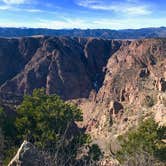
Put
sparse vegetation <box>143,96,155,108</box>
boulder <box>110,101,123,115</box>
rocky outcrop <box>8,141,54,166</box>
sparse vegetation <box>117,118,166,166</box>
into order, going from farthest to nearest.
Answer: boulder <box>110,101,123,115</box>, sparse vegetation <box>143,96,155,108</box>, sparse vegetation <box>117,118,166,166</box>, rocky outcrop <box>8,141,54,166</box>

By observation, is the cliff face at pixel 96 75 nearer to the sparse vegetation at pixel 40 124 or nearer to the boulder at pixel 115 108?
the boulder at pixel 115 108

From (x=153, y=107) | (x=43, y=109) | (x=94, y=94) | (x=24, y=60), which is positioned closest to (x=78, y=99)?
(x=94, y=94)

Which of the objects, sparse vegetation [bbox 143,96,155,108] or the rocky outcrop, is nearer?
the rocky outcrop

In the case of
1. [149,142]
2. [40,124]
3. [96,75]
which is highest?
[40,124]

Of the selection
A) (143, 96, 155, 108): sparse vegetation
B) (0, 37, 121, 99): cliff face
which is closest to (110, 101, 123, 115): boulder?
(143, 96, 155, 108): sparse vegetation

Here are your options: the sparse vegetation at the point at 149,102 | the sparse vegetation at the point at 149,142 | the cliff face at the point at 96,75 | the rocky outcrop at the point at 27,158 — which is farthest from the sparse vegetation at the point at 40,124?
the sparse vegetation at the point at 149,102

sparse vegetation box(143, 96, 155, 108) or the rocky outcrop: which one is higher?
the rocky outcrop

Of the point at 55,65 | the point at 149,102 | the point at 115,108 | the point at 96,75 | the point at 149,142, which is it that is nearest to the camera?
the point at 149,142

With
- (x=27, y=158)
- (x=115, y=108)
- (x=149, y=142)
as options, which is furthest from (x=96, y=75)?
(x=27, y=158)

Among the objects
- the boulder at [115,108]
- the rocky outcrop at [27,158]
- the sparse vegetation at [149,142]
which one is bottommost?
the boulder at [115,108]

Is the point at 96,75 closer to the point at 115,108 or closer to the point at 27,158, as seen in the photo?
the point at 115,108

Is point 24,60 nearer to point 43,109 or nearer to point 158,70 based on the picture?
point 158,70

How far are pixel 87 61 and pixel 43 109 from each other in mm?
76621

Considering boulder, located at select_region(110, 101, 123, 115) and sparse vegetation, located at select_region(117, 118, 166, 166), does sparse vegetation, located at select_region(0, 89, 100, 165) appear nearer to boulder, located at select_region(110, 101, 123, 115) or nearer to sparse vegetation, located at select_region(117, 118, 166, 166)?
sparse vegetation, located at select_region(117, 118, 166, 166)
